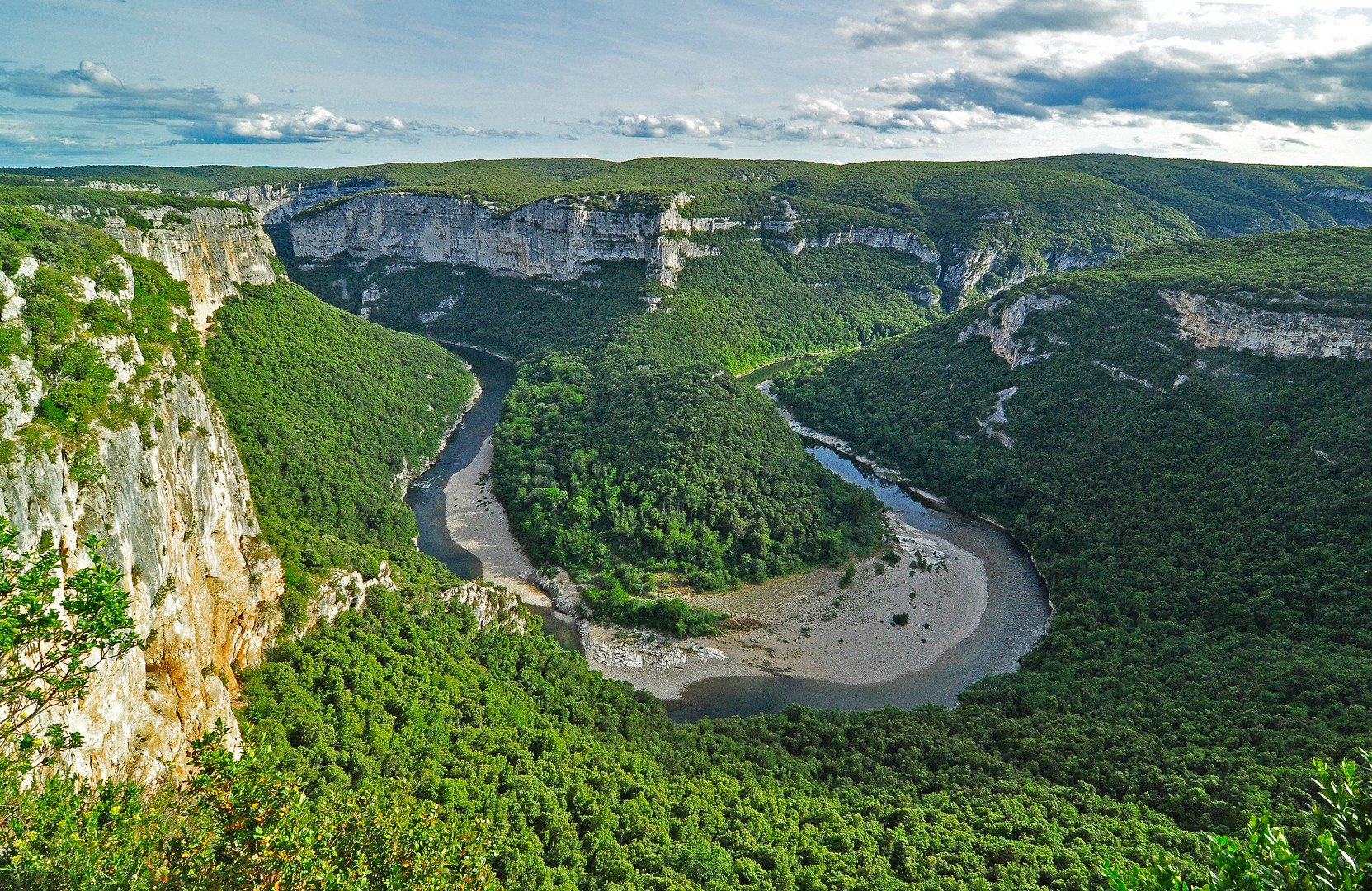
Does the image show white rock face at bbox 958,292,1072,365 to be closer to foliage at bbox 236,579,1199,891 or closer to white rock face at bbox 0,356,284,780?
foliage at bbox 236,579,1199,891

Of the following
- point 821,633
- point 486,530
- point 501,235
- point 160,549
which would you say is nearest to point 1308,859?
point 160,549

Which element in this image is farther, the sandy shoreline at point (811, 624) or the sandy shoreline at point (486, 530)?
the sandy shoreline at point (486, 530)

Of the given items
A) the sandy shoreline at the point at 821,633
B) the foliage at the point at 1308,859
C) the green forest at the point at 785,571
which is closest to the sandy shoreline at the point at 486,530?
the green forest at the point at 785,571

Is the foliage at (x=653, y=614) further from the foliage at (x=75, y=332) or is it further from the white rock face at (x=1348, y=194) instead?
the white rock face at (x=1348, y=194)

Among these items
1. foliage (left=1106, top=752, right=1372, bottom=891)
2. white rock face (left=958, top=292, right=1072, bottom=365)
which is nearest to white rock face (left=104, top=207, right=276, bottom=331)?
foliage (left=1106, top=752, right=1372, bottom=891)

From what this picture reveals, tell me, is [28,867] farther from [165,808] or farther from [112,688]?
[112,688]

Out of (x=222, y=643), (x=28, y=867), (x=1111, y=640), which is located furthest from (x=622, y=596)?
(x=28, y=867)

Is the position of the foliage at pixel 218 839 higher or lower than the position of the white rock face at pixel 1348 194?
lower
